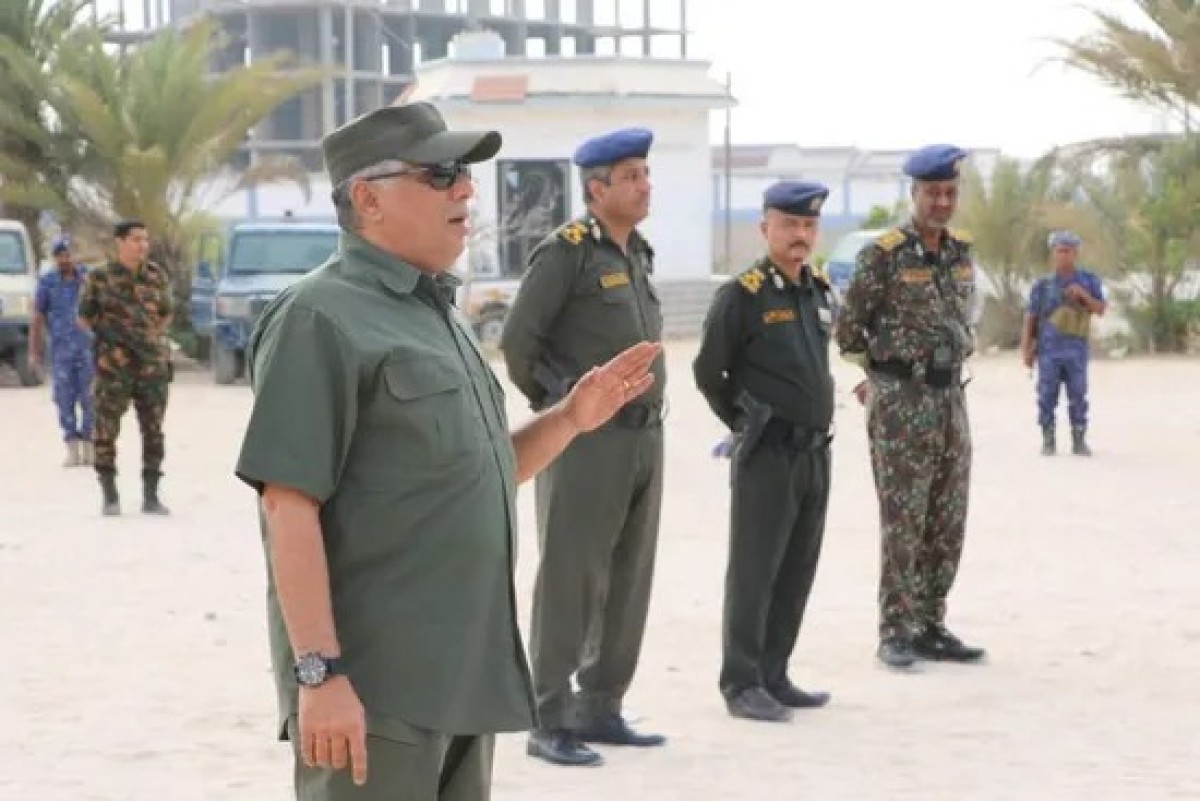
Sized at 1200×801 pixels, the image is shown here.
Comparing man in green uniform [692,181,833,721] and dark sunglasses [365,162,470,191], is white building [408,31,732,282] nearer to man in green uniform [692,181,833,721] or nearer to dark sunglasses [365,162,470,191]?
man in green uniform [692,181,833,721]

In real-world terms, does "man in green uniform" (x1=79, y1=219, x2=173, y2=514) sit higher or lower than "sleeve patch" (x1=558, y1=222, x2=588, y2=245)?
lower

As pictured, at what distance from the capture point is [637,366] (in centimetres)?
391

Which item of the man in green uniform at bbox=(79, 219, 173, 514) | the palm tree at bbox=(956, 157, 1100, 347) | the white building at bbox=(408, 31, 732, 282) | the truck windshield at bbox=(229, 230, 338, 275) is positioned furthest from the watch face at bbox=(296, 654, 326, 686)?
the white building at bbox=(408, 31, 732, 282)

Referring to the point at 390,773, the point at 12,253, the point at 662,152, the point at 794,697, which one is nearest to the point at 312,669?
the point at 390,773

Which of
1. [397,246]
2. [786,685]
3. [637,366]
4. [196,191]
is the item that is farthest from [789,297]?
[196,191]

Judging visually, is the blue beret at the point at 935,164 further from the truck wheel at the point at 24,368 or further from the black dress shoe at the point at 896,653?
the truck wheel at the point at 24,368

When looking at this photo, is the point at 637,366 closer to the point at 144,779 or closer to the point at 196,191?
the point at 144,779

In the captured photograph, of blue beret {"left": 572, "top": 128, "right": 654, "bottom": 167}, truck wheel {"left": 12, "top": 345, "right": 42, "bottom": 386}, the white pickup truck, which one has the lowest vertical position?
truck wheel {"left": 12, "top": 345, "right": 42, "bottom": 386}

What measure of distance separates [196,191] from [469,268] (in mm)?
3929

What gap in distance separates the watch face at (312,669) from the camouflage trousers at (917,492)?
4673 millimetres

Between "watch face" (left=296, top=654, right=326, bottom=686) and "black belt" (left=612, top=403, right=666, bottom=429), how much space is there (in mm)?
3221

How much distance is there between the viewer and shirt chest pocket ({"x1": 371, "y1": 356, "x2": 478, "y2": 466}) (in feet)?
11.0

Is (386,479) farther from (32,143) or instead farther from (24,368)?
(32,143)

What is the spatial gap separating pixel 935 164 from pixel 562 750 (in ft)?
8.24
